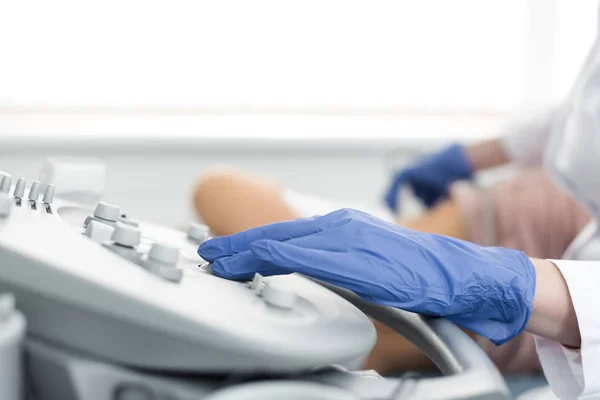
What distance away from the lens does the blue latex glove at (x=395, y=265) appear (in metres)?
0.50

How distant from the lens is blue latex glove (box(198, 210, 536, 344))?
50cm

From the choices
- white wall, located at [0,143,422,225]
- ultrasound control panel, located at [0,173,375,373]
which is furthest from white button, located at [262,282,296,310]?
white wall, located at [0,143,422,225]

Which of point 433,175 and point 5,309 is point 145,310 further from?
point 433,175

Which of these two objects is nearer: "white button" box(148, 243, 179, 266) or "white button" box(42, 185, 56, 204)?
"white button" box(148, 243, 179, 266)

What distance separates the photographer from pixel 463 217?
124 cm

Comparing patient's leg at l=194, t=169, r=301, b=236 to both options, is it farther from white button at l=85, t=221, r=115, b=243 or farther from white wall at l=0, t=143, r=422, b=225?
white button at l=85, t=221, r=115, b=243

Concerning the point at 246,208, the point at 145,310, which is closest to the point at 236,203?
the point at 246,208

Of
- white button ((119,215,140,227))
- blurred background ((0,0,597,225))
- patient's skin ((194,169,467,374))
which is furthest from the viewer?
blurred background ((0,0,597,225))

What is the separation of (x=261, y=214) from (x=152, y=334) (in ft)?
2.70

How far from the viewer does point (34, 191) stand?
20.9 inches

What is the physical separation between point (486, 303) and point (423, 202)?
1.10 meters

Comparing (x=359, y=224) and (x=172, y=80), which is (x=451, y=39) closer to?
(x=172, y=80)

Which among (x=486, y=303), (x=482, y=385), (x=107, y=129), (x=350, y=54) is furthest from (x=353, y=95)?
(x=482, y=385)

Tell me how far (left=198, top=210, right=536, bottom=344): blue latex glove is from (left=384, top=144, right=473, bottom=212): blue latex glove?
96cm
